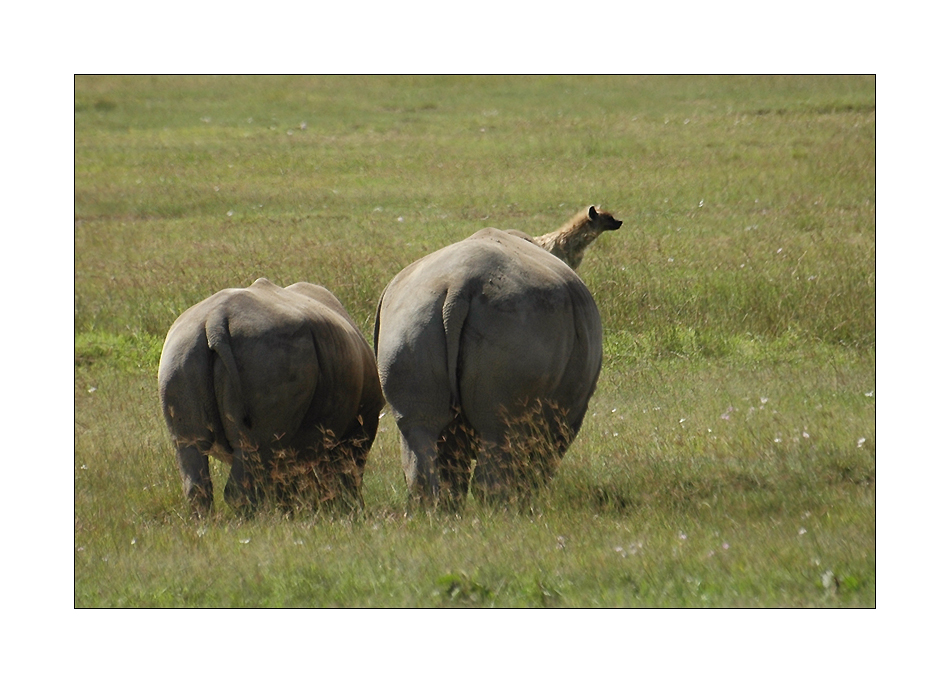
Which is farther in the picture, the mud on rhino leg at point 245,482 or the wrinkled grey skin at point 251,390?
the mud on rhino leg at point 245,482

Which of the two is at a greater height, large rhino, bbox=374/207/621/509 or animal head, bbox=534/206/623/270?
animal head, bbox=534/206/623/270

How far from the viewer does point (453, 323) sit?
6.50 m

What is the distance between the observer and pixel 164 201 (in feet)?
68.4

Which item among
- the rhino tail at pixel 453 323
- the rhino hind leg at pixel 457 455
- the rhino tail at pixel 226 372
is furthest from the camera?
the rhino hind leg at pixel 457 455

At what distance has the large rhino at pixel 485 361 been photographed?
21.4 feet

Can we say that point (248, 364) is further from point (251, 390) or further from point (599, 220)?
point (599, 220)

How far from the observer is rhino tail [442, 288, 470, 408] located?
21.3 ft

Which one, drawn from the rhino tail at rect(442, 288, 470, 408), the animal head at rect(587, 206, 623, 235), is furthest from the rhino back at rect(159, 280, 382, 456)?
the animal head at rect(587, 206, 623, 235)

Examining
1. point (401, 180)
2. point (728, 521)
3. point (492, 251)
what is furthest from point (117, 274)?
point (728, 521)

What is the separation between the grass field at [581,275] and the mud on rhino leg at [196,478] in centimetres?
22

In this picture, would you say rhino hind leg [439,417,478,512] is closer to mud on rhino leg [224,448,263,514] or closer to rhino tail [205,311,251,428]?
mud on rhino leg [224,448,263,514]

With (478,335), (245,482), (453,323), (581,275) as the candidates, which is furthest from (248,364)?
(581,275)

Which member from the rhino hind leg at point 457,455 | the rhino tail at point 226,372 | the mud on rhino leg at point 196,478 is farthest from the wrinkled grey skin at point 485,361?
the mud on rhino leg at point 196,478

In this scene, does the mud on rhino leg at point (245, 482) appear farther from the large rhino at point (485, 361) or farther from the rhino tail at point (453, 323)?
the rhino tail at point (453, 323)
